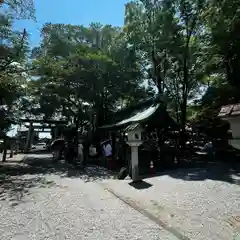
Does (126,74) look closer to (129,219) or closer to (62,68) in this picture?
(62,68)

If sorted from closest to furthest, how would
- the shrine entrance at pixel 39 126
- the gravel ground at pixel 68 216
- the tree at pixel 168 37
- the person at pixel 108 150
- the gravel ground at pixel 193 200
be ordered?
the gravel ground at pixel 68 216 → the gravel ground at pixel 193 200 → the person at pixel 108 150 → the tree at pixel 168 37 → the shrine entrance at pixel 39 126

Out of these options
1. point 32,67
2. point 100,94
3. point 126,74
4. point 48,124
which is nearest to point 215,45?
point 126,74

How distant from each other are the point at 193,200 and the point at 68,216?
3.48 metres

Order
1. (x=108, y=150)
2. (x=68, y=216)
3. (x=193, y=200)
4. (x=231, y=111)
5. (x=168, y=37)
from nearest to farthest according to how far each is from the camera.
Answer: (x=231, y=111) < (x=68, y=216) < (x=193, y=200) < (x=108, y=150) < (x=168, y=37)

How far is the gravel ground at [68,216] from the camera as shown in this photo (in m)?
6.39

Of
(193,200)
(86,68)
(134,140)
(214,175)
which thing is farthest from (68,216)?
(86,68)

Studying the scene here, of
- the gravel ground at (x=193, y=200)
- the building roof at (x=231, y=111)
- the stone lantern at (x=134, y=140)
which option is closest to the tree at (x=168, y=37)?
the stone lantern at (x=134, y=140)

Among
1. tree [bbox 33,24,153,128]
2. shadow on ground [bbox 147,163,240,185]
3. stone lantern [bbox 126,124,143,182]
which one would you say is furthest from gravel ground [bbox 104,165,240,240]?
tree [bbox 33,24,153,128]

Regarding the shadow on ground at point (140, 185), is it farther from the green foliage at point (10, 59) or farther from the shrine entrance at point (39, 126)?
the shrine entrance at point (39, 126)

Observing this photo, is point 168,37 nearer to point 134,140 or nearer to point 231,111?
point 134,140

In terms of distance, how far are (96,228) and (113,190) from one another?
13.9 feet

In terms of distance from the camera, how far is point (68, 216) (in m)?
7.67

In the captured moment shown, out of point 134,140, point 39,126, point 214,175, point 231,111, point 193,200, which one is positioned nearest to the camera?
point 231,111

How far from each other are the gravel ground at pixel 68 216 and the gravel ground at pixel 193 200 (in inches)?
22.1
